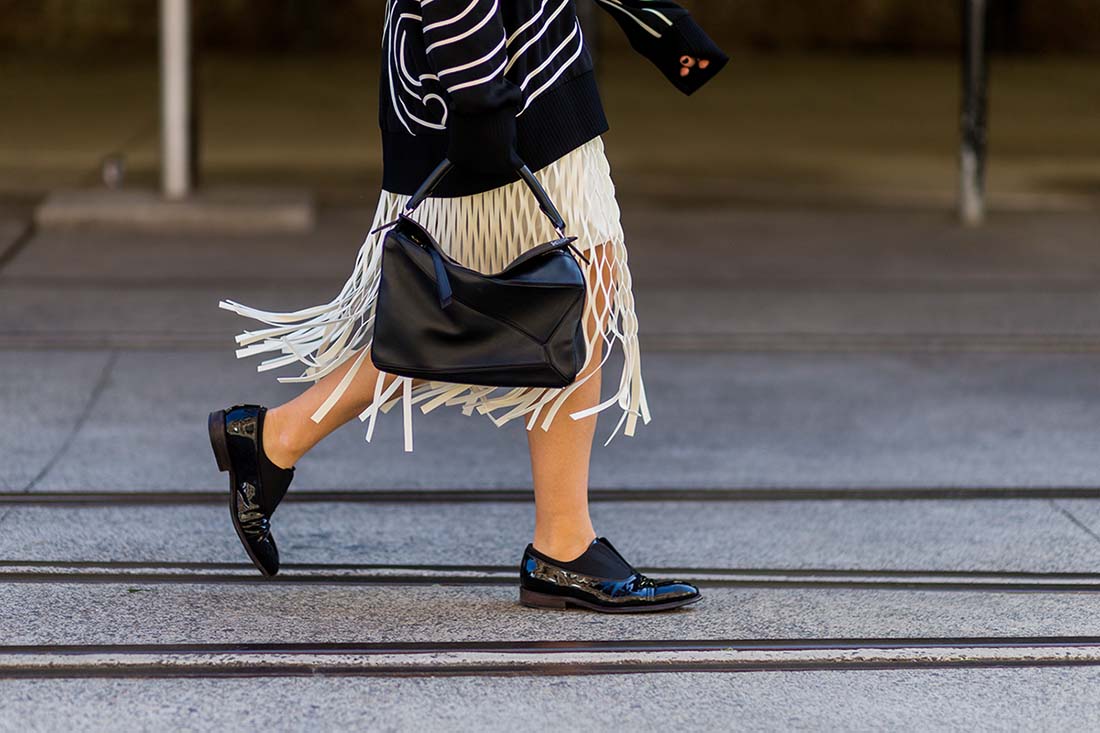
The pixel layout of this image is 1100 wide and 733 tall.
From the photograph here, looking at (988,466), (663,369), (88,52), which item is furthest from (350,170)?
(88,52)

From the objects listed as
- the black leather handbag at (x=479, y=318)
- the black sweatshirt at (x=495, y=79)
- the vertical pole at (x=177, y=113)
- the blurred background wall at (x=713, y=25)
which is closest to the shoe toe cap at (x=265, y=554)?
the black leather handbag at (x=479, y=318)

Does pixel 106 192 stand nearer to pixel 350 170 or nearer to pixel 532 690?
pixel 350 170

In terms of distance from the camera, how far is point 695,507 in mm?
4133

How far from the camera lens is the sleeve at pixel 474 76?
9.35ft

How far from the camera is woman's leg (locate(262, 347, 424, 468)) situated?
329 centimetres

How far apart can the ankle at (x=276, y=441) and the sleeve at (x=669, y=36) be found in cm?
103

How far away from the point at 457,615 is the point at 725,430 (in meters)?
1.83

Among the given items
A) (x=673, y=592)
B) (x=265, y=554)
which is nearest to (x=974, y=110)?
(x=673, y=592)

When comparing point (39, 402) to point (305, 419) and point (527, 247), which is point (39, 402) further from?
point (527, 247)

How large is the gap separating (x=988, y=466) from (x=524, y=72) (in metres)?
2.08

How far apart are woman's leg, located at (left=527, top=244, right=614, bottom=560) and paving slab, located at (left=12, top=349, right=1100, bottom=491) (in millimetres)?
1024

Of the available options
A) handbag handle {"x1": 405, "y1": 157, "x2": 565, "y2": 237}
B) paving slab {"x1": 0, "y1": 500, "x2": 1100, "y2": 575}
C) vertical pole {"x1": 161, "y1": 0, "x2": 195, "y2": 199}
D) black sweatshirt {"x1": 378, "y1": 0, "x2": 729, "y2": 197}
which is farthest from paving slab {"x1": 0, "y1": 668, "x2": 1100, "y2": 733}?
vertical pole {"x1": 161, "y1": 0, "x2": 195, "y2": 199}

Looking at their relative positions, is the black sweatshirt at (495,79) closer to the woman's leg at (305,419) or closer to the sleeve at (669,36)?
the sleeve at (669,36)

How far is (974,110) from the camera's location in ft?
28.1
